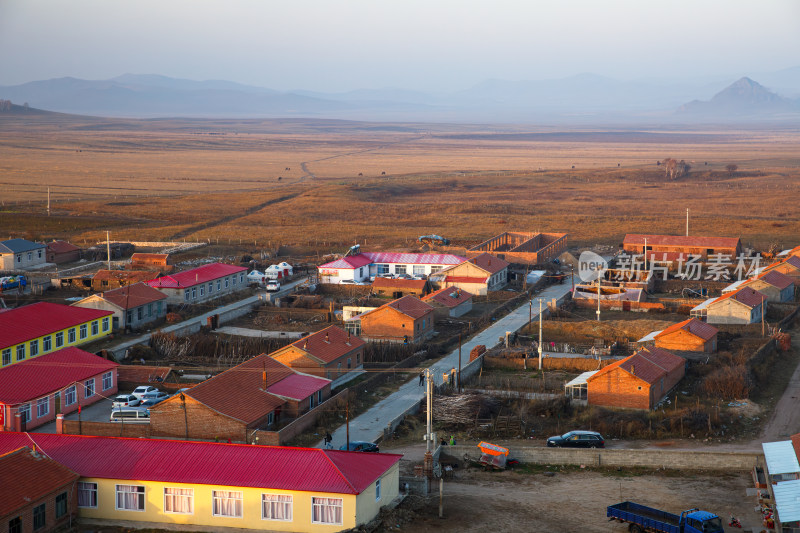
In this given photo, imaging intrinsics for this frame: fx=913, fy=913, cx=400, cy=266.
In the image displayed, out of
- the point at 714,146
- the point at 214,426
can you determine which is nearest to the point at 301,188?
the point at 214,426

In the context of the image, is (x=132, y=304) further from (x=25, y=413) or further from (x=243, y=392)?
(x=243, y=392)

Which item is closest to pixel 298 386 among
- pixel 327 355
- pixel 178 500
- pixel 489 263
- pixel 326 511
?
pixel 327 355

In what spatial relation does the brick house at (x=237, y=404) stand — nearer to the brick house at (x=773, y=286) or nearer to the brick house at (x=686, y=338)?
the brick house at (x=686, y=338)

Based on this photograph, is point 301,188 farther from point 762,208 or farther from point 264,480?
point 264,480

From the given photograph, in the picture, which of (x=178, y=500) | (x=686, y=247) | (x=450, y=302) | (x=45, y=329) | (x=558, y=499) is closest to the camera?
(x=178, y=500)

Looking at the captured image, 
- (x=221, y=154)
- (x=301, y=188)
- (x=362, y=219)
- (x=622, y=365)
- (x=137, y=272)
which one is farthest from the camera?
(x=221, y=154)

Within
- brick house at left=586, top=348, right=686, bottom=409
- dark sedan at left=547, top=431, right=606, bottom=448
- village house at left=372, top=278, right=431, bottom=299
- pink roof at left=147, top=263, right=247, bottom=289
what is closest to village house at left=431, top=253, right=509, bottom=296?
village house at left=372, top=278, right=431, bottom=299

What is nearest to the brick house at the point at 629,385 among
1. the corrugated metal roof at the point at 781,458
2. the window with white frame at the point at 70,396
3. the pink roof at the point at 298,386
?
the corrugated metal roof at the point at 781,458
